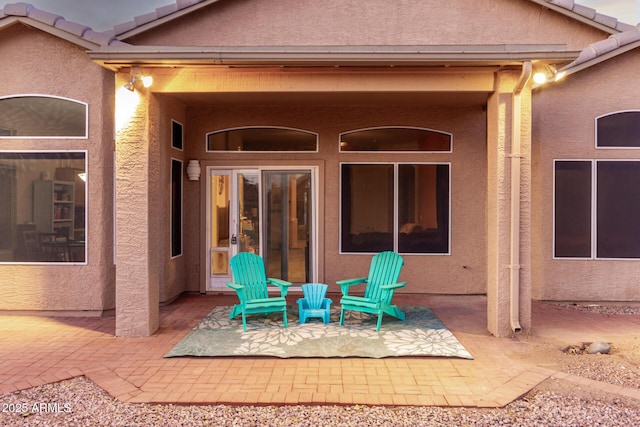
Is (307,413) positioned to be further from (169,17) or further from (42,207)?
(169,17)

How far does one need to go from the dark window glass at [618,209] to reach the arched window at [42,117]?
26.2 ft

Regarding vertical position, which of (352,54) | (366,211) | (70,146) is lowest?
(366,211)

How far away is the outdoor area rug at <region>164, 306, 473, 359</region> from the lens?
512 centimetres

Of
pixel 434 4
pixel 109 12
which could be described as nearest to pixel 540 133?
pixel 434 4

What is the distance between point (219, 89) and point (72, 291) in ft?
11.9

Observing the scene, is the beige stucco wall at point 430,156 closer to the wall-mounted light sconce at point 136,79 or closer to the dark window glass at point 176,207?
the dark window glass at point 176,207

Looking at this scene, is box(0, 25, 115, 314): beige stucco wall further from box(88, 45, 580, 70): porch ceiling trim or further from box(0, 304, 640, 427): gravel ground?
box(0, 304, 640, 427): gravel ground

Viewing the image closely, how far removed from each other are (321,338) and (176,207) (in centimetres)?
359

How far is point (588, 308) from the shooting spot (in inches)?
292

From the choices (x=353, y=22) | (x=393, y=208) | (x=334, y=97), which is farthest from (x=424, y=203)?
(x=353, y=22)

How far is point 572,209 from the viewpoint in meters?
7.70

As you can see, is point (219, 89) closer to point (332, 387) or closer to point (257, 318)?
point (257, 318)

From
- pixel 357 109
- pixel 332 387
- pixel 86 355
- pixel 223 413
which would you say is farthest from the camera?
pixel 357 109

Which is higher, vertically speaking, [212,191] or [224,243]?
[212,191]
